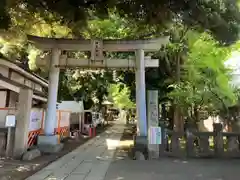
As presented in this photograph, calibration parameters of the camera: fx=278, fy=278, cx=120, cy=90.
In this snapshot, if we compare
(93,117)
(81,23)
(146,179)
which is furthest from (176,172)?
(93,117)

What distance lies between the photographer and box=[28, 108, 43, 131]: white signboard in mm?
13117

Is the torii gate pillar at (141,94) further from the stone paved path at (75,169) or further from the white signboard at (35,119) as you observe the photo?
the white signboard at (35,119)

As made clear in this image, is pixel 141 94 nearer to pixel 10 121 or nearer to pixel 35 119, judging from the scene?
pixel 35 119

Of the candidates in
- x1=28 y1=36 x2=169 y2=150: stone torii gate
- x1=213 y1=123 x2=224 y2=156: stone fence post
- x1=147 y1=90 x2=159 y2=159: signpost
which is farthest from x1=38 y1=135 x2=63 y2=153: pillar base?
x1=213 y1=123 x2=224 y2=156: stone fence post

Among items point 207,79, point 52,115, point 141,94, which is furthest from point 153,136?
point 52,115

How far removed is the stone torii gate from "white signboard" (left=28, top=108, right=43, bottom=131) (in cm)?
79

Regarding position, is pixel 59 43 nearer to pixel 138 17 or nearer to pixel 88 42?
pixel 88 42

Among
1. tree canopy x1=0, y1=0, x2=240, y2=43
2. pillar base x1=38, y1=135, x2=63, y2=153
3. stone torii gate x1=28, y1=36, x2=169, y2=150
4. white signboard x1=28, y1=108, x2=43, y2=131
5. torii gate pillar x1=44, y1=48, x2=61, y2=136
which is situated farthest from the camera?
white signboard x1=28, y1=108, x2=43, y2=131

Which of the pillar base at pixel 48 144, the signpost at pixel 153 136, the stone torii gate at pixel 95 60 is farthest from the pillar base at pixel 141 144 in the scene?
the pillar base at pixel 48 144

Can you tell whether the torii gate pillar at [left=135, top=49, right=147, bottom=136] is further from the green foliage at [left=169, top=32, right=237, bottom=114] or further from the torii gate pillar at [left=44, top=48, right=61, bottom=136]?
the torii gate pillar at [left=44, top=48, right=61, bottom=136]

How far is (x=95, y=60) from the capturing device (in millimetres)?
13227

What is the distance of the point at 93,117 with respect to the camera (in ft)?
105

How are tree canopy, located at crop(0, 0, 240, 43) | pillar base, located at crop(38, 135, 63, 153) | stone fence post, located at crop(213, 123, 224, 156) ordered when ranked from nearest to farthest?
tree canopy, located at crop(0, 0, 240, 43)
stone fence post, located at crop(213, 123, 224, 156)
pillar base, located at crop(38, 135, 63, 153)

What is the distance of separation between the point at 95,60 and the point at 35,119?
13.8 ft
